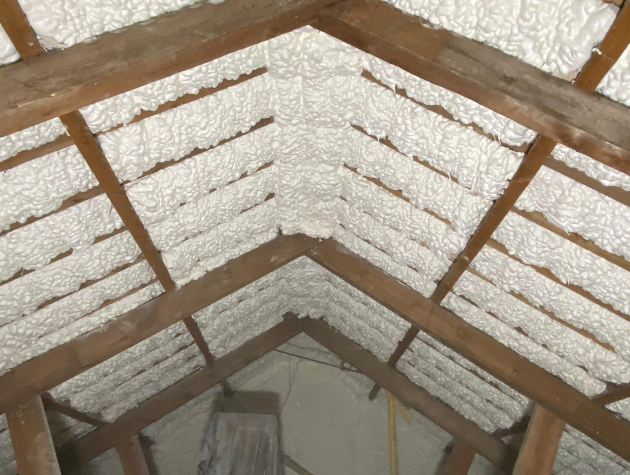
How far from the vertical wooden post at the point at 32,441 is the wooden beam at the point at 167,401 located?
112 cm

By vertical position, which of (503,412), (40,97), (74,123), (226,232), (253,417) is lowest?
(40,97)

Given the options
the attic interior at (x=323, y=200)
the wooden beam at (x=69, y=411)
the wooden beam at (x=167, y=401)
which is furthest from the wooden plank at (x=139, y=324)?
the wooden beam at (x=167, y=401)

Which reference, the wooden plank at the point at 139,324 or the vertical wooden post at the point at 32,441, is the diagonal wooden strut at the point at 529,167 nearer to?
the wooden plank at the point at 139,324

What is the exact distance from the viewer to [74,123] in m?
1.43

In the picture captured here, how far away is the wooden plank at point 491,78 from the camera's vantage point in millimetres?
1237

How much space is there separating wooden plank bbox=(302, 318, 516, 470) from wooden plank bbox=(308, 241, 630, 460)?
1105 millimetres

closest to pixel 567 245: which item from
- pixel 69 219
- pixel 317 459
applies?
pixel 69 219

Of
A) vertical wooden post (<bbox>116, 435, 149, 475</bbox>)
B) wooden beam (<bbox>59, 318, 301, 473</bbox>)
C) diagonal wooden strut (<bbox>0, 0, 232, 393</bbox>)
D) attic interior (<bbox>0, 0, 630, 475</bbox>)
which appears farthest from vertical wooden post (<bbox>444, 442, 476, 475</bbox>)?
diagonal wooden strut (<bbox>0, 0, 232, 393</bbox>)

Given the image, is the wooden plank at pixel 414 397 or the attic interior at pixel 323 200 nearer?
the attic interior at pixel 323 200

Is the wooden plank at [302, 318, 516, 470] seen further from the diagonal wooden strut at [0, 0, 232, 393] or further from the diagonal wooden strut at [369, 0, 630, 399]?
the diagonal wooden strut at [0, 0, 232, 393]

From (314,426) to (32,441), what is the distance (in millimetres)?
2451

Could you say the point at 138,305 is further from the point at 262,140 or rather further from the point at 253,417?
the point at 253,417

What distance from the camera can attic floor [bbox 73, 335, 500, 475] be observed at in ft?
12.8

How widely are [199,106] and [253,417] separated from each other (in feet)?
7.87
